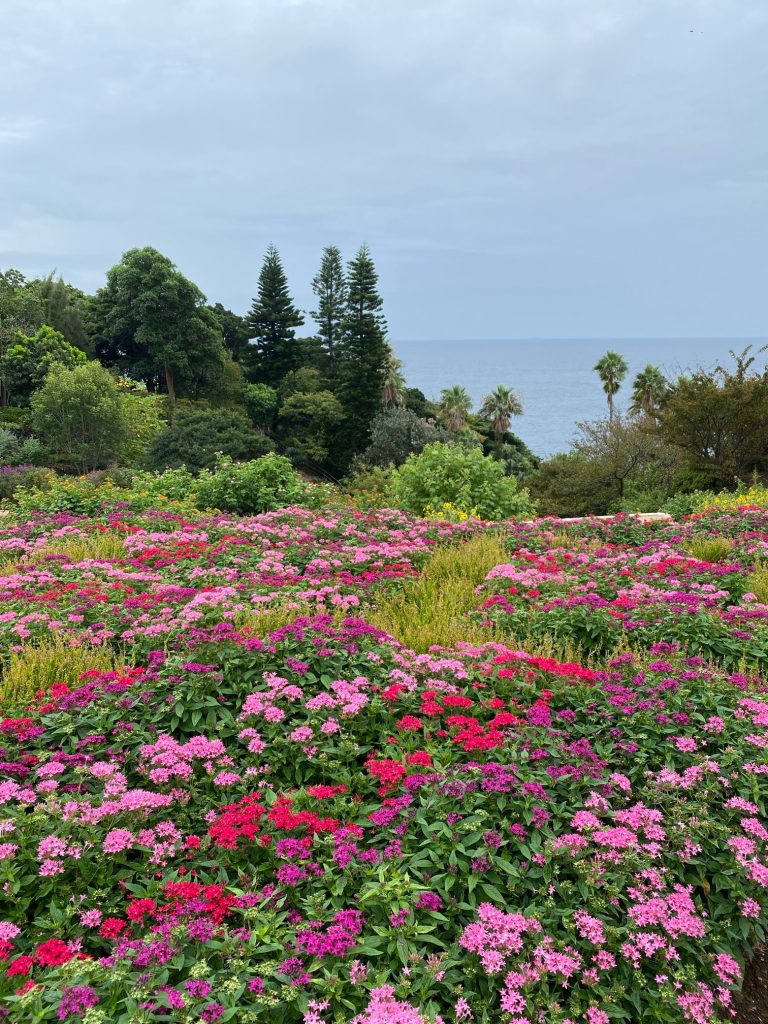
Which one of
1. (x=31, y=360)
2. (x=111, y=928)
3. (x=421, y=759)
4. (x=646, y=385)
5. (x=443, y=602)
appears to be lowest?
(x=111, y=928)

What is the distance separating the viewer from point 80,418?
27.2 metres

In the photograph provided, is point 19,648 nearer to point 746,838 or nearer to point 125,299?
point 746,838

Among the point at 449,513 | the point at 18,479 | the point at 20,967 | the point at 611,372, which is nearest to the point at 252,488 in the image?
the point at 449,513

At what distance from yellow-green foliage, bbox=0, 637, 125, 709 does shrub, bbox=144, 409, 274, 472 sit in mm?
23214

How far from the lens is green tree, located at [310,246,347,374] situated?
50.9m

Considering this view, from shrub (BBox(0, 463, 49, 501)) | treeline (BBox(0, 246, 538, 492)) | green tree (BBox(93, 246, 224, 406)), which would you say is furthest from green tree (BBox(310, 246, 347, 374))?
shrub (BBox(0, 463, 49, 501))

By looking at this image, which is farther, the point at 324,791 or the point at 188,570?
the point at 188,570

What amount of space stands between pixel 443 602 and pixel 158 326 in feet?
126

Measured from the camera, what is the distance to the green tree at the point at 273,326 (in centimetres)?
4631

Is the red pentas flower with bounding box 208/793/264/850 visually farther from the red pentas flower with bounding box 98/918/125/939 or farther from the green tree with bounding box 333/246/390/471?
the green tree with bounding box 333/246/390/471

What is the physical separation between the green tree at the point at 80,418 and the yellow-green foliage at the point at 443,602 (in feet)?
80.3

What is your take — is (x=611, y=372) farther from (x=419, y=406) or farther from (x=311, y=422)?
(x=311, y=422)

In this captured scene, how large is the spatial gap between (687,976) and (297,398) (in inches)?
1593

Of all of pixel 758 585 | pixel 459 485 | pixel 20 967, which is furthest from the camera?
pixel 459 485
